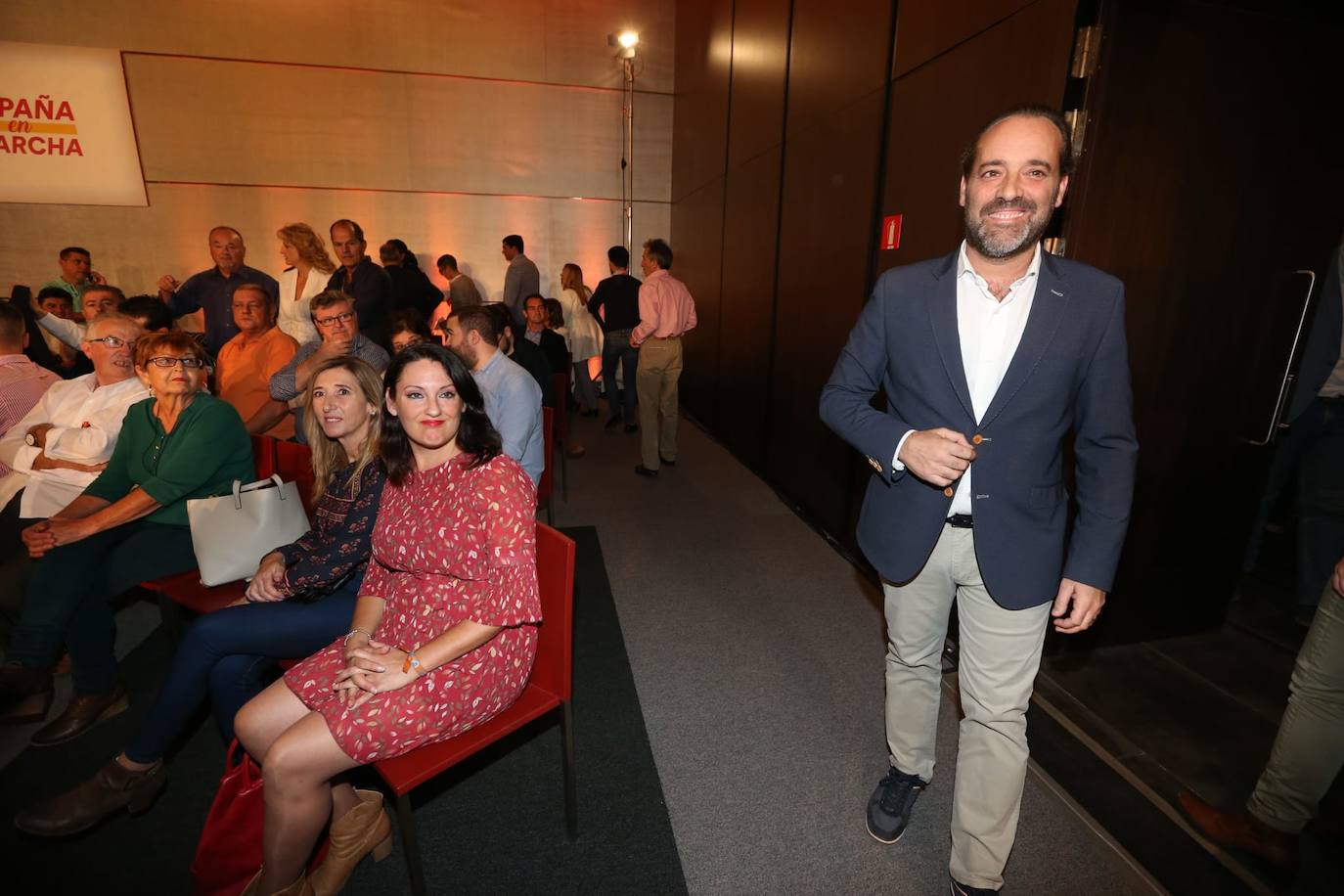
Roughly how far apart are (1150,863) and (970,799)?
0.72m

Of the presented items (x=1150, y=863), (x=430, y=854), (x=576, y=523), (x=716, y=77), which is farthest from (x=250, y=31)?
(x=1150, y=863)

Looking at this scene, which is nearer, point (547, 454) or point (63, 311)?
point (547, 454)

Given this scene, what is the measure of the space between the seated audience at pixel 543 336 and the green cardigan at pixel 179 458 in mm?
3109

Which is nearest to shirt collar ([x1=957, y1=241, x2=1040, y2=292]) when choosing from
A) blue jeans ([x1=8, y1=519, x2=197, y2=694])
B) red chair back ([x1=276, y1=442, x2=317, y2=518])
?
red chair back ([x1=276, y1=442, x2=317, y2=518])

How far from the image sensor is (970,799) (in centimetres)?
152

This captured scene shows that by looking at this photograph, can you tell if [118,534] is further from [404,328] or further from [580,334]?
[580,334]

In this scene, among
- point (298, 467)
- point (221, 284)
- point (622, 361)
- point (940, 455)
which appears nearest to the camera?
point (940, 455)

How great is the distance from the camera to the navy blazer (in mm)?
1334

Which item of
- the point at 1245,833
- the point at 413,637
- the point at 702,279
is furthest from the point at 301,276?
the point at 1245,833

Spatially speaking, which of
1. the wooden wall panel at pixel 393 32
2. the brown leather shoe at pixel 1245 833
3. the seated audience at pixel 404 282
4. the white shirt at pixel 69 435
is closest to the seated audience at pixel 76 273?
the wooden wall panel at pixel 393 32

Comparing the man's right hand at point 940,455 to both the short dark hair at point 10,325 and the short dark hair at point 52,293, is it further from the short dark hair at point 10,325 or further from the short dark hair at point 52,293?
the short dark hair at point 52,293

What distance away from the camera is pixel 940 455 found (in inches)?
50.4

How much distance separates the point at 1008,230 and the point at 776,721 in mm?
1806

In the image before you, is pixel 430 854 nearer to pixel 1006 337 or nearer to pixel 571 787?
pixel 571 787
